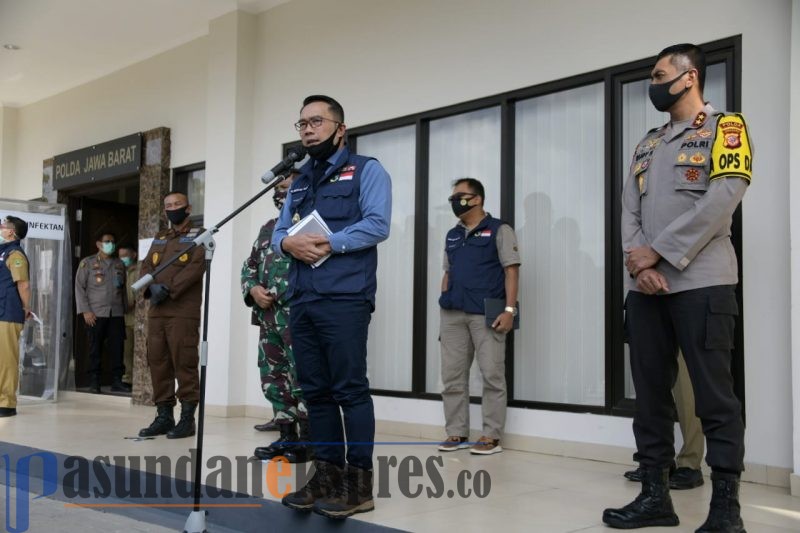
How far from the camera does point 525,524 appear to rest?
10.1 ft

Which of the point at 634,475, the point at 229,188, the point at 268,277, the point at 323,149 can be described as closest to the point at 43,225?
the point at 229,188

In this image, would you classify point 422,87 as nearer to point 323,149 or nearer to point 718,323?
point 323,149

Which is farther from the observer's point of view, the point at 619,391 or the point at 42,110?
the point at 42,110

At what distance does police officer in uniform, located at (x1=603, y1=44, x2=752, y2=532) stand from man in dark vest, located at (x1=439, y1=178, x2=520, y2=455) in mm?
1760

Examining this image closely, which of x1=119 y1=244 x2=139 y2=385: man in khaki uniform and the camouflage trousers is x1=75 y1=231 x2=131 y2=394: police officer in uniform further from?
the camouflage trousers

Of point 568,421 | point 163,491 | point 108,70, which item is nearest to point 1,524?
point 163,491

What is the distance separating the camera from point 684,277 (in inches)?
113

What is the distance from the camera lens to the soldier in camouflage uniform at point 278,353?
4.39 meters

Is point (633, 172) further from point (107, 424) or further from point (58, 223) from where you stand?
point (58, 223)

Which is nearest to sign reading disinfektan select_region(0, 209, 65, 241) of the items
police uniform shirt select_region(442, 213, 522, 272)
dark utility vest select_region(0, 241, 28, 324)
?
dark utility vest select_region(0, 241, 28, 324)

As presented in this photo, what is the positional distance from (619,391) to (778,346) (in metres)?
0.99

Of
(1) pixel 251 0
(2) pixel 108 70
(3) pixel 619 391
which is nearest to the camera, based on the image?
(3) pixel 619 391

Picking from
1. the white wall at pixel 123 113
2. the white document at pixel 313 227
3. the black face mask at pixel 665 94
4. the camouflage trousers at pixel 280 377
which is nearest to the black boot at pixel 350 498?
the white document at pixel 313 227

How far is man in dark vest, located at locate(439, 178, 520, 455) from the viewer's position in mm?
4855
